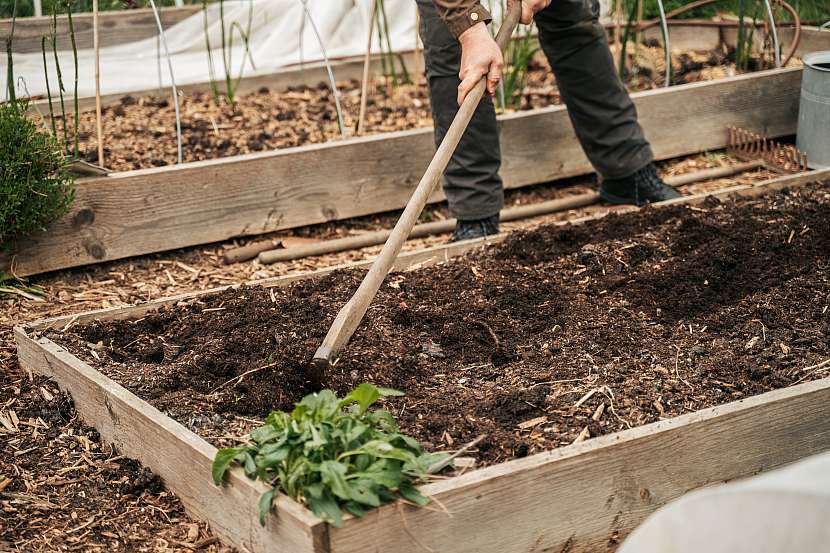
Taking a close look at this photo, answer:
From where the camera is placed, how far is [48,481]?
234 centimetres

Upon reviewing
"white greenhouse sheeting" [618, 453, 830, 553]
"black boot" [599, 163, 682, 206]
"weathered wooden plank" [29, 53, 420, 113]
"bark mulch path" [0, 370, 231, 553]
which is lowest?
"bark mulch path" [0, 370, 231, 553]

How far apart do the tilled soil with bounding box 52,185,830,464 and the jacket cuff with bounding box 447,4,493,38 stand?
2.43ft

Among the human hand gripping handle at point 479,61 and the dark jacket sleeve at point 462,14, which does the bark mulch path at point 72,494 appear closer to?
the human hand gripping handle at point 479,61

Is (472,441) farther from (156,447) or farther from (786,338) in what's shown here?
(786,338)

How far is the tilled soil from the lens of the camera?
7.63 ft

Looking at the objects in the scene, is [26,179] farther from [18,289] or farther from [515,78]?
[515,78]

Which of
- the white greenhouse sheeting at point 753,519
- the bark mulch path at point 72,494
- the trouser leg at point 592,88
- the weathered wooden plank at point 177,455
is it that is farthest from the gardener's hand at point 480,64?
the white greenhouse sheeting at point 753,519

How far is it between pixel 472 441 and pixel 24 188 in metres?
1.84

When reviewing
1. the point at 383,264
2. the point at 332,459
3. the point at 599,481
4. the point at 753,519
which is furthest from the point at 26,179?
the point at 753,519

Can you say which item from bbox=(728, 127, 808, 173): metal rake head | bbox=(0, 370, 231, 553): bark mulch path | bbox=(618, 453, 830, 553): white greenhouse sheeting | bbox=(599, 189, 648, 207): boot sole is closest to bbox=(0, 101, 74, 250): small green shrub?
bbox=(0, 370, 231, 553): bark mulch path

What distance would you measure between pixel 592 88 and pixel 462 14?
101cm

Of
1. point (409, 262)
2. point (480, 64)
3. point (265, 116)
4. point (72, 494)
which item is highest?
point (480, 64)

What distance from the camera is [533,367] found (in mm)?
2545

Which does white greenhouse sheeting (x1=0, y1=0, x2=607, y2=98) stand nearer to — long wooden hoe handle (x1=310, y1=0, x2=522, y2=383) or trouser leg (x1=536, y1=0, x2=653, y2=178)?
trouser leg (x1=536, y1=0, x2=653, y2=178)
